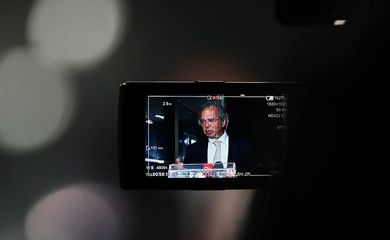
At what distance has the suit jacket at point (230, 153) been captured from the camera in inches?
36.2

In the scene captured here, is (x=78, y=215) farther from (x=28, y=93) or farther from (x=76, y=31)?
(x=76, y=31)

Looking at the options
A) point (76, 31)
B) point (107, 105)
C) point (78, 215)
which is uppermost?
point (76, 31)

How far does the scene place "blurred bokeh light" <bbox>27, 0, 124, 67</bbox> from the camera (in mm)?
1025

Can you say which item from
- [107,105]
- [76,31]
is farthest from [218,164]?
[76,31]

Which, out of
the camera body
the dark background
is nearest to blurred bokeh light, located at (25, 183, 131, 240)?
the dark background

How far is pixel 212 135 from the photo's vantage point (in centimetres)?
92

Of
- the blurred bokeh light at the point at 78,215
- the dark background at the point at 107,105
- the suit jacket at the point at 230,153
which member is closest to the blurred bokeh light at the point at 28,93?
the dark background at the point at 107,105

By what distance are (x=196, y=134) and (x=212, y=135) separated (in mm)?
33

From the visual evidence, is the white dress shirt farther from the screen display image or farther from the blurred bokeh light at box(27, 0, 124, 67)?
the blurred bokeh light at box(27, 0, 124, 67)

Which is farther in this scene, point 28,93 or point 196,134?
point 28,93

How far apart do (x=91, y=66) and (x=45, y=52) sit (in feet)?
0.37

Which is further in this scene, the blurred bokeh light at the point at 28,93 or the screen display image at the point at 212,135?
the blurred bokeh light at the point at 28,93

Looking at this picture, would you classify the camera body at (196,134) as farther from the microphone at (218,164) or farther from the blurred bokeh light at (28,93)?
the blurred bokeh light at (28,93)

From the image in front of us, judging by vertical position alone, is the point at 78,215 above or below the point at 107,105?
below
